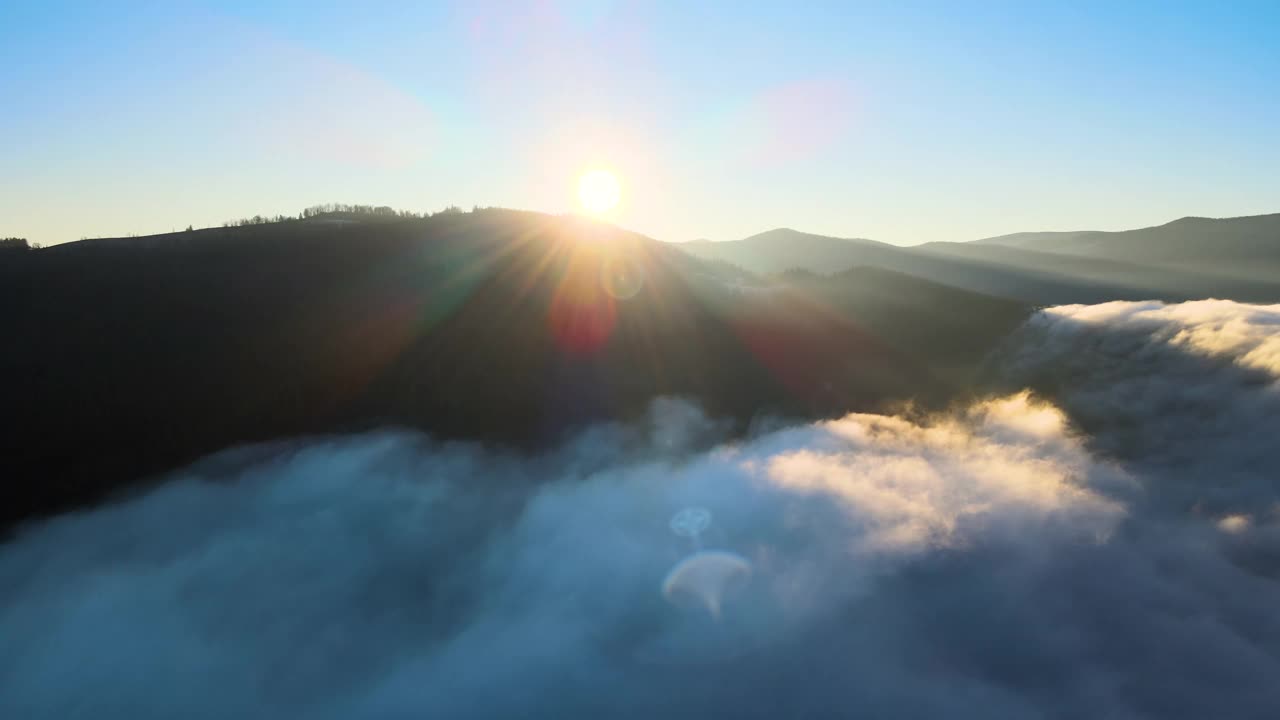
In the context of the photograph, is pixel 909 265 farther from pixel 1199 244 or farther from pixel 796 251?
pixel 1199 244

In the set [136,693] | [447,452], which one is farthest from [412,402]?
[136,693]

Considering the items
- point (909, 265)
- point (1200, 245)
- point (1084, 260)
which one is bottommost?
point (909, 265)

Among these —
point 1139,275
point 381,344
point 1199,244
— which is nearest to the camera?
point 381,344

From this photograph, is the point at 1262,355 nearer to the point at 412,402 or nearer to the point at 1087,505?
the point at 1087,505

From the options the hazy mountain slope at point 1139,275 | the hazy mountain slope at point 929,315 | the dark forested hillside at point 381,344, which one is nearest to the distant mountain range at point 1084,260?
the hazy mountain slope at point 1139,275

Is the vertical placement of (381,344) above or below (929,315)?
below

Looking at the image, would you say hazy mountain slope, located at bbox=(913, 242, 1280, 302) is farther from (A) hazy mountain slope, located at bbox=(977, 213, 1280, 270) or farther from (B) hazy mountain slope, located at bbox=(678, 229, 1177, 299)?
(A) hazy mountain slope, located at bbox=(977, 213, 1280, 270)

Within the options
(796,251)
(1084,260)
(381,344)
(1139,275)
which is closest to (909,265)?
(796,251)
